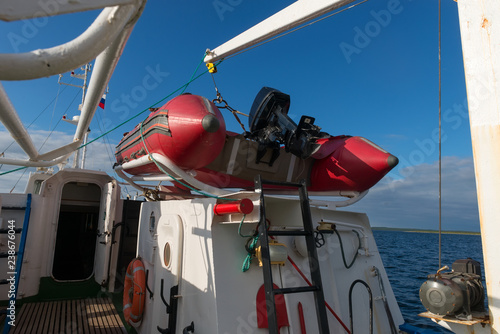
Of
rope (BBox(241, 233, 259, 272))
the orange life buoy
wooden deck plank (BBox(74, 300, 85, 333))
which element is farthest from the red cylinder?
wooden deck plank (BBox(74, 300, 85, 333))

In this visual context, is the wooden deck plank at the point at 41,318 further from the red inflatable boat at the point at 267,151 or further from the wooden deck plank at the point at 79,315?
the red inflatable boat at the point at 267,151

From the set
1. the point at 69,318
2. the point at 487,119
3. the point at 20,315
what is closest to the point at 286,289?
the point at 487,119

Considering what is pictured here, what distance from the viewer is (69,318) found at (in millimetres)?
4102

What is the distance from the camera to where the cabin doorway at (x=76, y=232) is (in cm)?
606

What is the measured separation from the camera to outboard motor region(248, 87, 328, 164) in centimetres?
409

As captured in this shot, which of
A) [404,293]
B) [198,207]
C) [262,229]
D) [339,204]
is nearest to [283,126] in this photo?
[339,204]

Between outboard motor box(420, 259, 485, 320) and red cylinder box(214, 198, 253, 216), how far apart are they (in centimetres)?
121

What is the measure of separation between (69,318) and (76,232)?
2714mm

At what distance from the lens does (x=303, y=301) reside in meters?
2.61

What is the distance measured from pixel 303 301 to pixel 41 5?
2.60 metres

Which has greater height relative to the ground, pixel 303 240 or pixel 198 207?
pixel 198 207

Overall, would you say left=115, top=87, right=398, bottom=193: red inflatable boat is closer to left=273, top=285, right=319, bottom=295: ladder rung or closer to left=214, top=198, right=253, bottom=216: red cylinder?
left=214, top=198, right=253, bottom=216: red cylinder

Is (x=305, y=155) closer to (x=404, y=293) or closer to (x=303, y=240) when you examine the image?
(x=303, y=240)

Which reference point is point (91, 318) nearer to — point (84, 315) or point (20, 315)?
point (84, 315)
